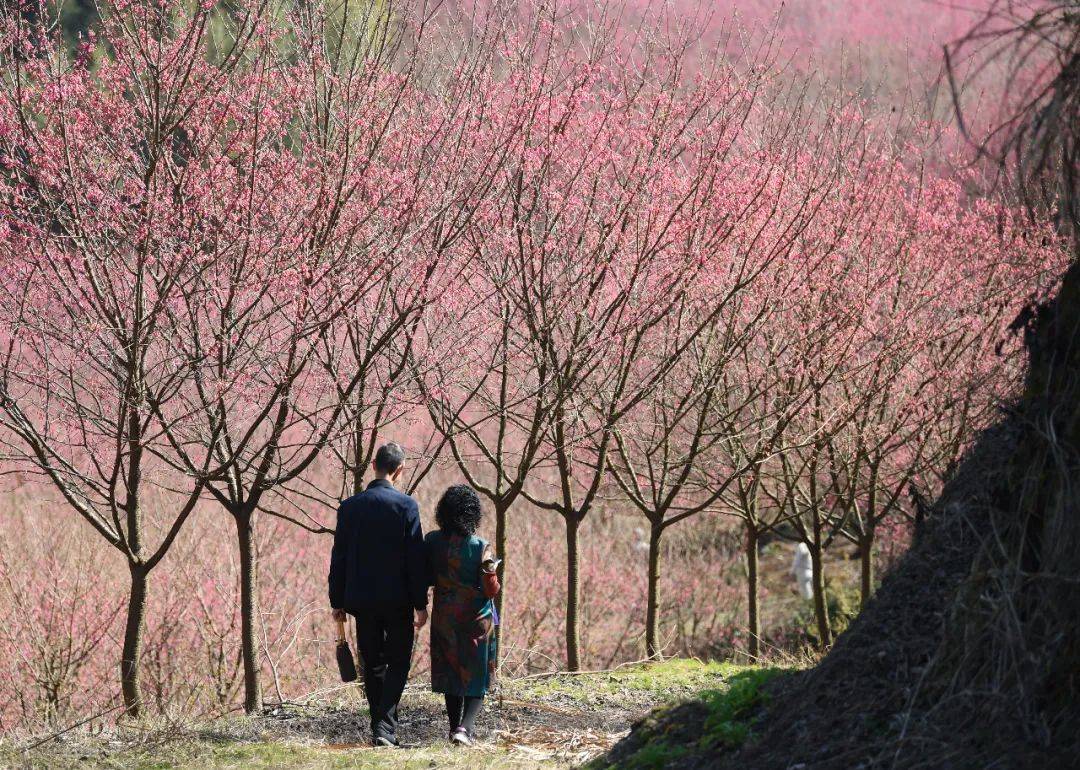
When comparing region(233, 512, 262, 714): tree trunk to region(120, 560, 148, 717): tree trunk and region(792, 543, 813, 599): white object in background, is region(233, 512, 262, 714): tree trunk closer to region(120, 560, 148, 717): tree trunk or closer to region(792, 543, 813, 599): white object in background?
region(120, 560, 148, 717): tree trunk

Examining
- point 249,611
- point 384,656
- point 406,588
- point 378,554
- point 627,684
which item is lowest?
point 627,684

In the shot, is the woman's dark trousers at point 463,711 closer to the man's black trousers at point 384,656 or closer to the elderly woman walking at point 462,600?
the elderly woman walking at point 462,600

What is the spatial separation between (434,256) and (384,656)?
7.97 feet

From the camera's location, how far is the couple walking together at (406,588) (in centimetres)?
620

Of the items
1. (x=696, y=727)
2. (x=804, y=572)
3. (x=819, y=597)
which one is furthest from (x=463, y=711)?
(x=804, y=572)

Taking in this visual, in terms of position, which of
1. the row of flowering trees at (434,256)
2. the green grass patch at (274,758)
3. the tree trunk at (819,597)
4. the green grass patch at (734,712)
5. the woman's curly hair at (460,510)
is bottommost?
the green grass patch at (274,758)

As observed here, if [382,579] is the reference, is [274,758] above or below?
below

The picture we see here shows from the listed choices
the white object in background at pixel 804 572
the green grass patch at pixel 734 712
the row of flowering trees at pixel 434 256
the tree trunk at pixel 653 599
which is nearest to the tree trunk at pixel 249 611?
the row of flowering trees at pixel 434 256

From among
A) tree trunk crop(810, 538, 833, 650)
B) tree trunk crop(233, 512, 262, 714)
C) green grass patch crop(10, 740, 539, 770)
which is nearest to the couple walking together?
green grass patch crop(10, 740, 539, 770)

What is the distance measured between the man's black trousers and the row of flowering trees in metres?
1.16

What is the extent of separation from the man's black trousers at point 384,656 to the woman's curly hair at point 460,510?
0.52 meters

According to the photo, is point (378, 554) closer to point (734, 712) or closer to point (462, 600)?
point (462, 600)

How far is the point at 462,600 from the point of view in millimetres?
6359

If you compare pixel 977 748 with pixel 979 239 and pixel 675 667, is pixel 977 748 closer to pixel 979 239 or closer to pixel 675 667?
pixel 675 667
